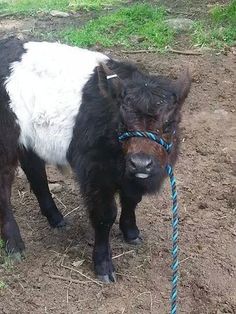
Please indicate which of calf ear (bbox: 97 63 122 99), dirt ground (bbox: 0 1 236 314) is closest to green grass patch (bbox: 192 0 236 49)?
dirt ground (bbox: 0 1 236 314)

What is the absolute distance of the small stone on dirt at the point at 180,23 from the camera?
9.55 metres

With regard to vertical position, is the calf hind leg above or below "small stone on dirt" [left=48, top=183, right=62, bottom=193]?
above

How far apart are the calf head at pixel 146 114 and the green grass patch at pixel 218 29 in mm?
5094

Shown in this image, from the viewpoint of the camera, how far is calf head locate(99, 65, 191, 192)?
3.73 meters

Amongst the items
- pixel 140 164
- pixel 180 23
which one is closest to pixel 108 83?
pixel 140 164

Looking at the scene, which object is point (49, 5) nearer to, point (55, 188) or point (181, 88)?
point (55, 188)

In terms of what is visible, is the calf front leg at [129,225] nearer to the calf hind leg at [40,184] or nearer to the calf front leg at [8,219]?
the calf hind leg at [40,184]

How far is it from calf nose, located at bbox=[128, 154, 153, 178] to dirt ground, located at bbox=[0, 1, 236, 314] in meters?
1.17

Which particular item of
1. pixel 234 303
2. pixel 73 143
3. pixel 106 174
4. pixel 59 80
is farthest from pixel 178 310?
pixel 59 80

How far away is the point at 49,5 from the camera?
10.9 meters

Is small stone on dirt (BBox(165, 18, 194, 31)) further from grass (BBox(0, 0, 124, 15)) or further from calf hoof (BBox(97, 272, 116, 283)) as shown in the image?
calf hoof (BBox(97, 272, 116, 283))

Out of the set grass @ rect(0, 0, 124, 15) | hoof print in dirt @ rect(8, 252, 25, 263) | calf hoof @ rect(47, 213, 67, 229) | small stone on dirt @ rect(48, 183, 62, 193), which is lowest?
grass @ rect(0, 0, 124, 15)

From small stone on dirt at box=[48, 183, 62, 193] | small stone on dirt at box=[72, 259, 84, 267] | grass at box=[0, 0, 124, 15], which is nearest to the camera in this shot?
small stone on dirt at box=[72, 259, 84, 267]

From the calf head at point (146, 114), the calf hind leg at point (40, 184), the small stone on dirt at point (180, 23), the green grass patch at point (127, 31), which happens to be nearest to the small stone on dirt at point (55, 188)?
the calf hind leg at point (40, 184)
